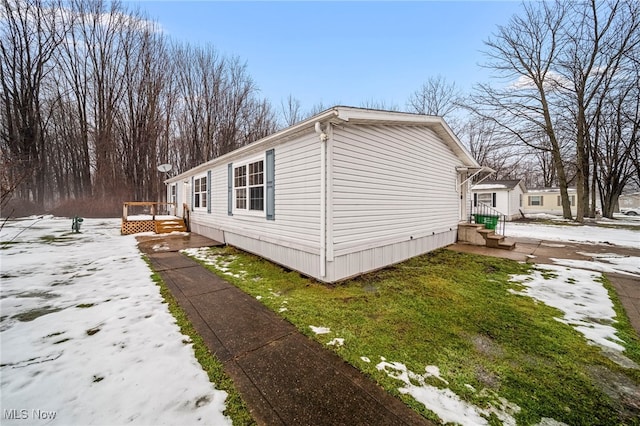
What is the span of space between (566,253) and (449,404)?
867 cm

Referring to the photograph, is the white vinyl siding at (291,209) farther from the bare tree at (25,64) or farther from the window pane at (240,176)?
the bare tree at (25,64)

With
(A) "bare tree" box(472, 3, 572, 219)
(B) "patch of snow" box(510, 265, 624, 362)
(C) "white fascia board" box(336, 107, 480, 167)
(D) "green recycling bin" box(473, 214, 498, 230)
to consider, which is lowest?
(B) "patch of snow" box(510, 265, 624, 362)

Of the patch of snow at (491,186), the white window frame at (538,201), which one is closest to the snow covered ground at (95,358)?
the patch of snow at (491,186)

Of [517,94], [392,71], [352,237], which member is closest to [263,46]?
[392,71]

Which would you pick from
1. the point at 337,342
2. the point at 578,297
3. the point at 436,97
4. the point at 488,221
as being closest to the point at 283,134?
the point at 337,342

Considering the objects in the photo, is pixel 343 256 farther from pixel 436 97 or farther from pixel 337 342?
pixel 436 97

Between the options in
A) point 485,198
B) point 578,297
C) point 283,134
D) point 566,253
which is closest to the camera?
point 578,297

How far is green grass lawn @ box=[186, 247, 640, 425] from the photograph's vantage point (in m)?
2.07

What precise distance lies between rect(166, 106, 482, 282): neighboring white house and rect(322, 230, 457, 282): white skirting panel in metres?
0.02

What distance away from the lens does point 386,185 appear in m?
6.01

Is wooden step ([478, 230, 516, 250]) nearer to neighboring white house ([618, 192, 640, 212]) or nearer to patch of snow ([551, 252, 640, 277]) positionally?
patch of snow ([551, 252, 640, 277])

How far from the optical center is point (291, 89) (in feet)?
78.8

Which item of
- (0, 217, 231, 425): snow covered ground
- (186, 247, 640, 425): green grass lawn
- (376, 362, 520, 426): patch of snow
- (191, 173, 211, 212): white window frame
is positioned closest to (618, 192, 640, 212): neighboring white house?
(186, 247, 640, 425): green grass lawn

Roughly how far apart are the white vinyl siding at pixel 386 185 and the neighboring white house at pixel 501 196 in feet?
47.4
